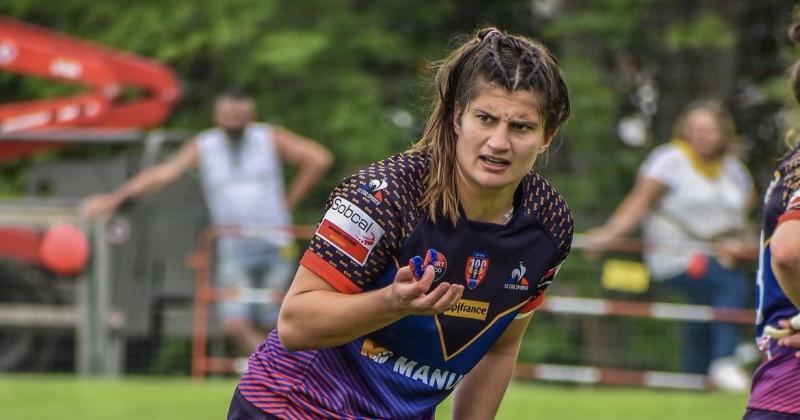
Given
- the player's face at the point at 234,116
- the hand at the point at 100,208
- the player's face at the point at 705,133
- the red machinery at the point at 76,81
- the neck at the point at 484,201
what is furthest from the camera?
the red machinery at the point at 76,81

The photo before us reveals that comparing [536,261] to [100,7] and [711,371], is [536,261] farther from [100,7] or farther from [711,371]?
[100,7]

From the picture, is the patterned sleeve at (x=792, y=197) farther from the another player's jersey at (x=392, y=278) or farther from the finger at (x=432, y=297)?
the finger at (x=432, y=297)

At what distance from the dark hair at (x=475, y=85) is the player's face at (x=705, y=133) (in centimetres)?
561

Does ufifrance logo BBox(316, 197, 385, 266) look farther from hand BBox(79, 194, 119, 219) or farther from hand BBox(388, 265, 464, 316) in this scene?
hand BBox(79, 194, 119, 219)

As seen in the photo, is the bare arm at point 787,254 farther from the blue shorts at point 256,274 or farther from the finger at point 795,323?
the blue shorts at point 256,274

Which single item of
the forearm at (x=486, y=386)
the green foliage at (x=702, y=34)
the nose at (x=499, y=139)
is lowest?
the forearm at (x=486, y=386)

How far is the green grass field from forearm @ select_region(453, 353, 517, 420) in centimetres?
418

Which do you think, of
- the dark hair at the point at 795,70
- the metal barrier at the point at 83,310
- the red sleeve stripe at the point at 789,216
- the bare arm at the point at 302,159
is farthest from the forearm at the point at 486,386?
the metal barrier at the point at 83,310

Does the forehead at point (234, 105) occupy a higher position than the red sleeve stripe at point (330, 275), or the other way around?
the forehead at point (234, 105)

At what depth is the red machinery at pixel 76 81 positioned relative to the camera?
11.2 metres

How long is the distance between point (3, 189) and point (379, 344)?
8.47m

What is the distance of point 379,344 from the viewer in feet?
11.2

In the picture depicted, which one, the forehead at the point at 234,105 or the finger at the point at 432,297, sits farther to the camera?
the forehead at the point at 234,105

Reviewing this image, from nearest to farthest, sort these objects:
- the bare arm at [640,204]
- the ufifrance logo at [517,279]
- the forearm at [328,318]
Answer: the forearm at [328,318] < the ufifrance logo at [517,279] < the bare arm at [640,204]
